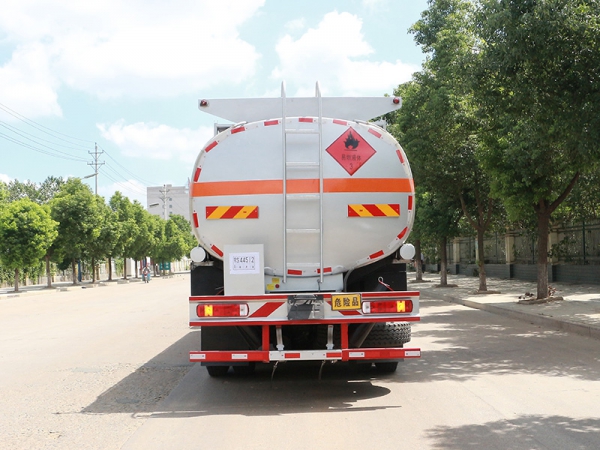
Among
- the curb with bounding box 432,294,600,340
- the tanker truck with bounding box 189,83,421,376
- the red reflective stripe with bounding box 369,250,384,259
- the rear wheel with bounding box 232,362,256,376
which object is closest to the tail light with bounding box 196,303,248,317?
the tanker truck with bounding box 189,83,421,376

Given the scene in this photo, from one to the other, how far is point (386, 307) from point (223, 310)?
5.75 ft

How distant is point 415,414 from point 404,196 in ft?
7.85

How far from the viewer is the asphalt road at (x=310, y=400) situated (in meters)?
5.69

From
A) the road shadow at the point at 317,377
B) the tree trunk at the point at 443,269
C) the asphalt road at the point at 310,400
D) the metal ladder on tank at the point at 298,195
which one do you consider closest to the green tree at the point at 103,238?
the tree trunk at the point at 443,269

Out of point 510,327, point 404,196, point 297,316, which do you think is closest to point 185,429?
point 297,316

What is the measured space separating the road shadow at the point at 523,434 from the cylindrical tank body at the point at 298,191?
2.39 meters

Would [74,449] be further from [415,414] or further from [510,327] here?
[510,327]

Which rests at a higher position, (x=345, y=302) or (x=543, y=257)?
(x=543, y=257)

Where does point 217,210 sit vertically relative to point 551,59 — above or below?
below

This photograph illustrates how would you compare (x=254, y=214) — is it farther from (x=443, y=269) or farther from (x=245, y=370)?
(x=443, y=269)

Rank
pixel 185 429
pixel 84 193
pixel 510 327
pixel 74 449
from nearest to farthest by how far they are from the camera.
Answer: pixel 74 449, pixel 185 429, pixel 510 327, pixel 84 193

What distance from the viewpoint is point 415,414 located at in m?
6.45

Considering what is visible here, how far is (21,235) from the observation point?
127 ft

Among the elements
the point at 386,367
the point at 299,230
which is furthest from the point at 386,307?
the point at 386,367
